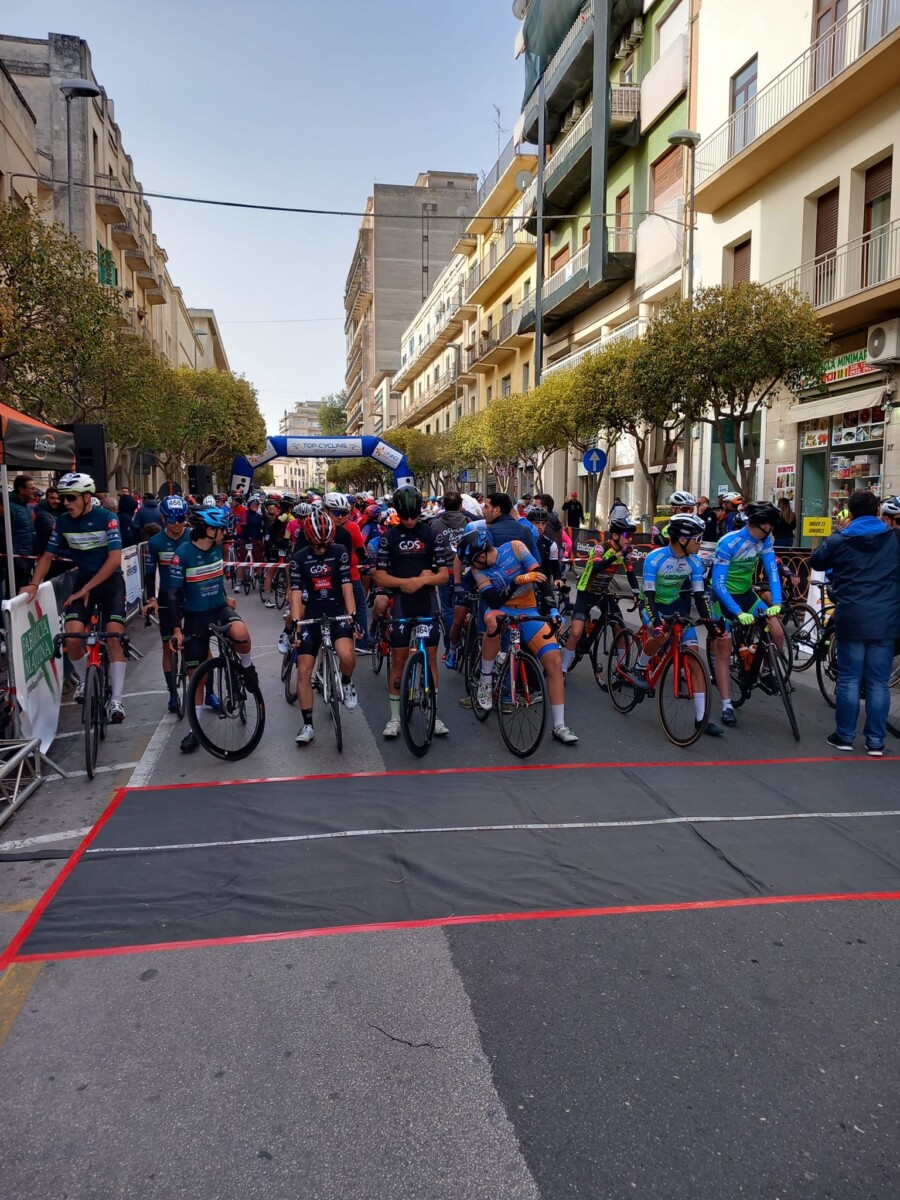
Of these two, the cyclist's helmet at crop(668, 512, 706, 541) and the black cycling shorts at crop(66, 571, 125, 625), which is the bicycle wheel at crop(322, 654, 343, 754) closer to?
the black cycling shorts at crop(66, 571, 125, 625)

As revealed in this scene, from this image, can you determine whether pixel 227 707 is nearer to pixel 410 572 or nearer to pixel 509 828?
pixel 410 572

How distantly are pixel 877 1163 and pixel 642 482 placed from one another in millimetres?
26284

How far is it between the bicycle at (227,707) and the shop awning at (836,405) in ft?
46.0

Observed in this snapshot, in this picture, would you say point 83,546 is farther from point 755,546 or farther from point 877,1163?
point 877,1163

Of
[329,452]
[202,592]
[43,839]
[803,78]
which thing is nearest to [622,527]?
[202,592]

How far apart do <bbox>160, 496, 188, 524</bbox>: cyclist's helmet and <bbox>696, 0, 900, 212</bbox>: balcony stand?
1434 centimetres

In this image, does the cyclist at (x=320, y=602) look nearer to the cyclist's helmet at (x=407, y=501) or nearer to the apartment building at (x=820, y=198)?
the cyclist's helmet at (x=407, y=501)

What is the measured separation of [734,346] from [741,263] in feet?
24.4

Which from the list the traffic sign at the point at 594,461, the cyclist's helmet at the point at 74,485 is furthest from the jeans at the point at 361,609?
the traffic sign at the point at 594,461

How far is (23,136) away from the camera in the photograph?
2234 centimetres

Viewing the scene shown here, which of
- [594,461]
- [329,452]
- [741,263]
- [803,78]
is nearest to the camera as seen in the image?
[803,78]

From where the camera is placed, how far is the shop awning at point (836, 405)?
16250 millimetres

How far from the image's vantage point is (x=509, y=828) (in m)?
5.05

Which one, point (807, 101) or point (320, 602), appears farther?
point (807, 101)
